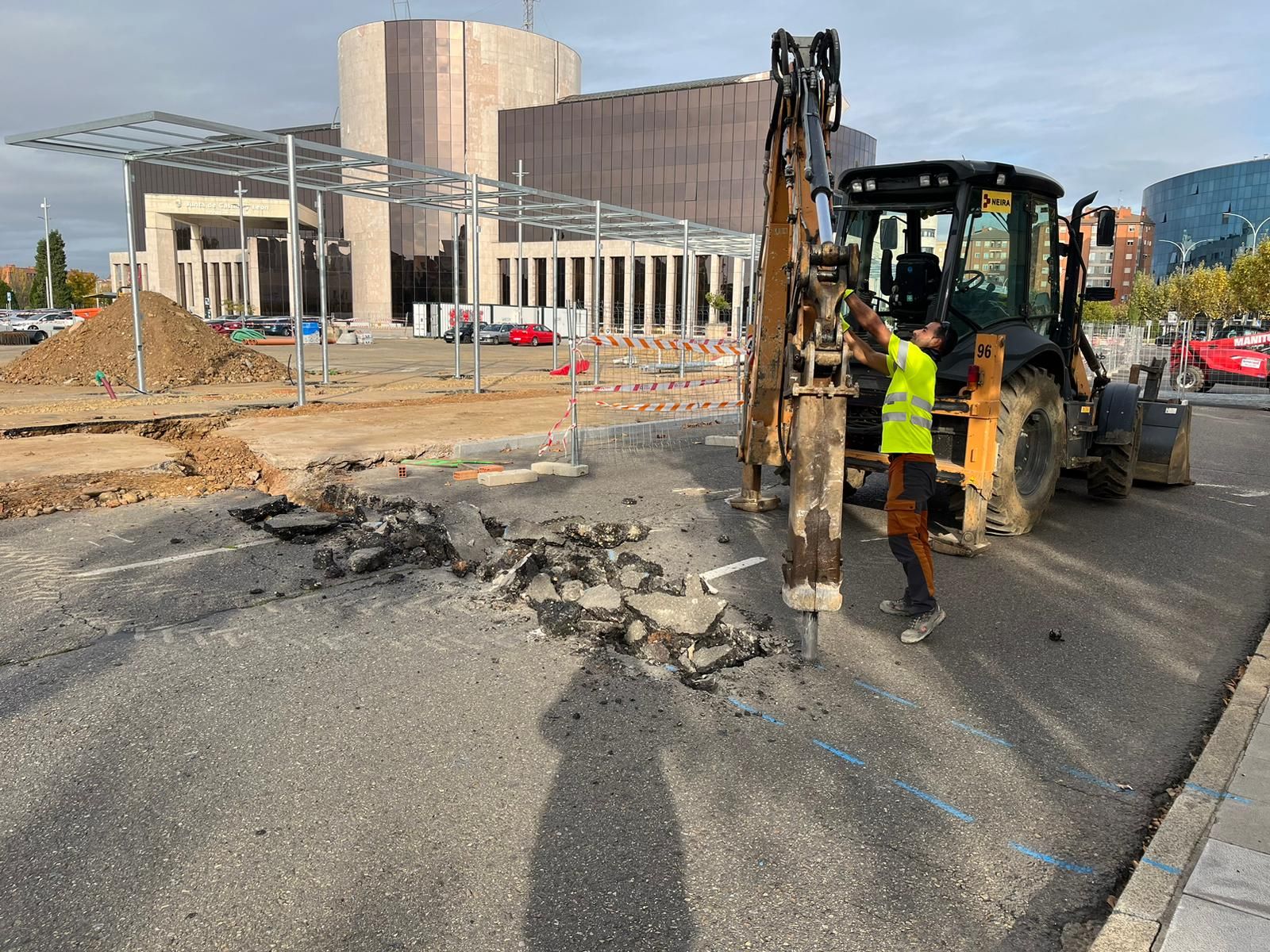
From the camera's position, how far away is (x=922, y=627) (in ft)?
Result: 16.6

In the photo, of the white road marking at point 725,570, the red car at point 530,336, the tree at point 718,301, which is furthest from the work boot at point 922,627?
the tree at point 718,301

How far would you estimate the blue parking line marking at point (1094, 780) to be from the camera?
11.5 feet

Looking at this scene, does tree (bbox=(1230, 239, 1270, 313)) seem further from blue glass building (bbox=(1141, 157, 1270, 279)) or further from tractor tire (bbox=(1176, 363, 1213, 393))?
blue glass building (bbox=(1141, 157, 1270, 279))

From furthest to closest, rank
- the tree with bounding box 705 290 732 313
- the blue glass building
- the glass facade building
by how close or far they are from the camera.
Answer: the blue glass building → the glass facade building → the tree with bounding box 705 290 732 313

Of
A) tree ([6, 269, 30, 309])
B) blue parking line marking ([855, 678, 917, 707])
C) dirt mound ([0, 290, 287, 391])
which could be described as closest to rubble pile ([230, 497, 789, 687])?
blue parking line marking ([855, 678, 917, 707])

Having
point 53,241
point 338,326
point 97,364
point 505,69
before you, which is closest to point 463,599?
point 97,364

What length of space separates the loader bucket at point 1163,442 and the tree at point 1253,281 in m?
41.4

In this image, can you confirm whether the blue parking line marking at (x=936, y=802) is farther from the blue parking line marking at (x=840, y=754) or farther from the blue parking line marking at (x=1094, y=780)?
the blue parking line marking at (x=1094, y=780)

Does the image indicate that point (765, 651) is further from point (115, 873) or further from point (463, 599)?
point (115, 873)

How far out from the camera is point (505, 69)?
73.3 meters

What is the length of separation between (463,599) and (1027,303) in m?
5.67

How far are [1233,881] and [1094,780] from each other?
0.85 m

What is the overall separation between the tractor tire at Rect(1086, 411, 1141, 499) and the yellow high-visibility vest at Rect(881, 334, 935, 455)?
4830 mm

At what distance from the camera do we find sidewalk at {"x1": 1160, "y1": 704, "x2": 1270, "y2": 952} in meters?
2.45
